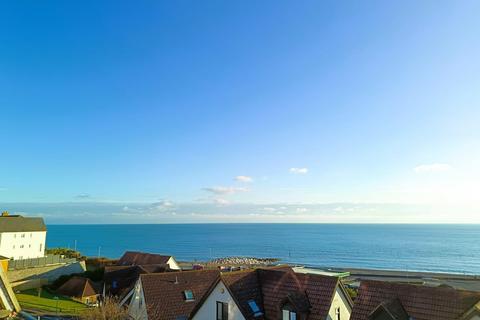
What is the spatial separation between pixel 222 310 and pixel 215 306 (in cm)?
66

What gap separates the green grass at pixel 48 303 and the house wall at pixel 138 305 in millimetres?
11864

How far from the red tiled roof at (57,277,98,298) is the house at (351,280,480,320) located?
43041 millimetres

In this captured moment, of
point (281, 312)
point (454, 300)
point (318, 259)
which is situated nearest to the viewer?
point (454, 300)

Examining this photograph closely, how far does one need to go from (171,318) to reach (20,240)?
6166cm

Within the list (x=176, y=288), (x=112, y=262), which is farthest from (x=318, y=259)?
(x=176, y=288)

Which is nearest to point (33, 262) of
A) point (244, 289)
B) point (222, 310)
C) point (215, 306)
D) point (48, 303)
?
point (48, 303)

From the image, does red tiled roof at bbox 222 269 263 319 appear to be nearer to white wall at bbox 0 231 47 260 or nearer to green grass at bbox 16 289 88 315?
green grass at bbox 16 289 88 315

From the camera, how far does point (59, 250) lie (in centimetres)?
8794

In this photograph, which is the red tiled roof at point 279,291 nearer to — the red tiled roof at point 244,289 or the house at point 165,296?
the red tiled roof at point 244,289

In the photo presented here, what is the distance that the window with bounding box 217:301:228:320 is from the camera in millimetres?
25145

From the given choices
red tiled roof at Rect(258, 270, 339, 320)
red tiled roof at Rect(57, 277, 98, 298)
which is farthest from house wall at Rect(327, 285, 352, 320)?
red tiled roof at Rect(57, 277, 98, 298)

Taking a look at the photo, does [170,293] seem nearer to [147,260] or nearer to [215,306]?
[215,306]

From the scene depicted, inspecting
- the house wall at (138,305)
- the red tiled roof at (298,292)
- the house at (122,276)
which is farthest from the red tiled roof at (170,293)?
the house at (122,276)

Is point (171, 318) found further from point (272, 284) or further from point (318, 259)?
point (318, 259)
